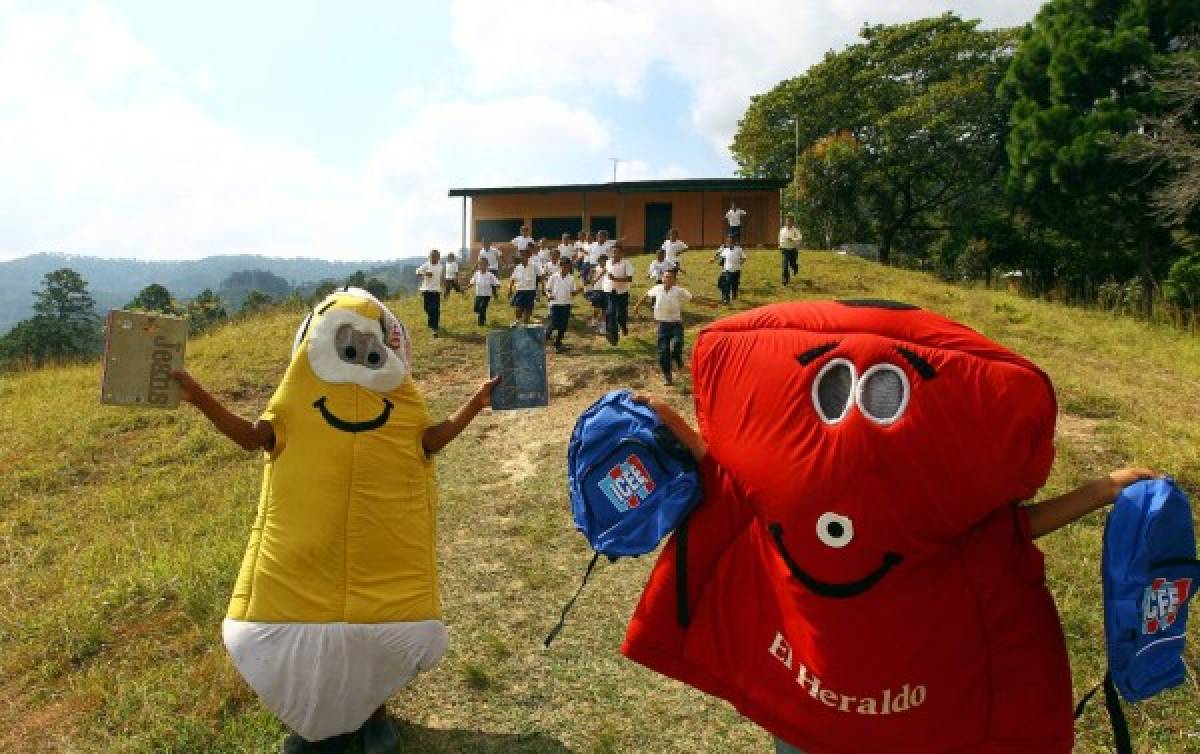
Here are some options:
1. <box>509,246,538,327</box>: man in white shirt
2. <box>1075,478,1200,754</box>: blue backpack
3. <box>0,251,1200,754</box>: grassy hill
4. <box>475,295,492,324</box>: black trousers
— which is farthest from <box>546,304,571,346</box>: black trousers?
<box>1075,478,1200,754</box>: blue backpack

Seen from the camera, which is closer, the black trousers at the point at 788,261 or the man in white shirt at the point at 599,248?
the man in white shirt at the point at 599,248

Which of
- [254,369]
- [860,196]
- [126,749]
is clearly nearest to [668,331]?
[254,369]

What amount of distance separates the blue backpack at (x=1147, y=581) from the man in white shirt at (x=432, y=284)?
39.5ft

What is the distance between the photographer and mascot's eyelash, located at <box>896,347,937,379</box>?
6.44 ft

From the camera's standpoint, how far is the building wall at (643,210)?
23859 mm

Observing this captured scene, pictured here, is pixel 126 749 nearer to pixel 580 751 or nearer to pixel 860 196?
pixel 580 751

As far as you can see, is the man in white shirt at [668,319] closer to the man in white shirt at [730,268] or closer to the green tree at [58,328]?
the man in white shirt at [730,268]

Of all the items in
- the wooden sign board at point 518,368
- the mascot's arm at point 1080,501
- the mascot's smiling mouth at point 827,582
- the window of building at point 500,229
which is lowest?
the mascot's smiling mouth at point 827,582

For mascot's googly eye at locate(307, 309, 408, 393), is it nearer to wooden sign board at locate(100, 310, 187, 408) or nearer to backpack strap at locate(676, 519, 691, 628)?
wooden sign board at locate(100, 310, 187, 408)

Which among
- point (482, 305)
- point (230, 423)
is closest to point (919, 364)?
point (230, 423)

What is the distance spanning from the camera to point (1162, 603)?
79.4 inches

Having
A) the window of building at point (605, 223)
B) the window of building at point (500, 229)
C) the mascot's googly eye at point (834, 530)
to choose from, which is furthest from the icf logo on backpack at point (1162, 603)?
the window of building at point (500, 229)

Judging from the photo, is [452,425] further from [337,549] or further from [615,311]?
[615,311]

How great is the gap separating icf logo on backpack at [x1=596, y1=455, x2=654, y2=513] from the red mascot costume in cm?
29
